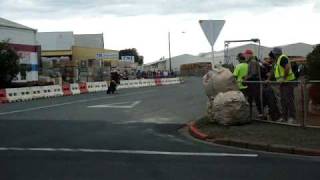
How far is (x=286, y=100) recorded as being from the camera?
15.4 metres

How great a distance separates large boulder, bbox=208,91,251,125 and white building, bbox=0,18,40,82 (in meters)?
37.2

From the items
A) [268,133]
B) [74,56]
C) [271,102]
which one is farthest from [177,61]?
[268,133]

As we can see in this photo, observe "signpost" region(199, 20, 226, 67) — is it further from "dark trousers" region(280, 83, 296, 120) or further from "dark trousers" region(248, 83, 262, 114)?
"dark trousers" region(280, 83, 296, 120)

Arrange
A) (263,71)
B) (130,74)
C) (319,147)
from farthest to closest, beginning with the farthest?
(130,74) < (263,71) < (319,147)

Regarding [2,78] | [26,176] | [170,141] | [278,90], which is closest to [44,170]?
[26,176]

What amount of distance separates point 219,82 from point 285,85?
214 centimetres

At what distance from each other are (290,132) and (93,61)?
5840 cm

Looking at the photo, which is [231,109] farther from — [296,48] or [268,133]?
[296,48]

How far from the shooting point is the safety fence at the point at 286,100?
14.9 meters

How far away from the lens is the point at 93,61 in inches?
2820

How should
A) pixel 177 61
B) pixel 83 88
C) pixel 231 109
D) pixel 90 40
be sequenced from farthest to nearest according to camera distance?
1. pixel 177 61
2. pixel 90 40
3. pixel 83 88
4. pixel 231 109

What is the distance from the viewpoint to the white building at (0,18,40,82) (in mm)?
52472

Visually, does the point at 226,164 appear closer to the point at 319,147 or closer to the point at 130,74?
the point at 319,147

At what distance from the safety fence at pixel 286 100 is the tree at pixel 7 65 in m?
28.4
